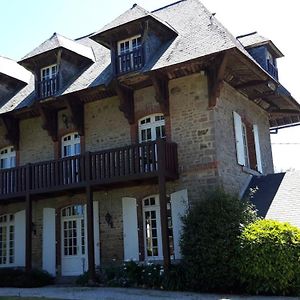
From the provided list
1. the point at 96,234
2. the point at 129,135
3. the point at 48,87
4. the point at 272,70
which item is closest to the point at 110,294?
the point at 96,234

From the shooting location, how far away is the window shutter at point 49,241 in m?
Result: 16.0

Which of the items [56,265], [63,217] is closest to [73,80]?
[63,217]

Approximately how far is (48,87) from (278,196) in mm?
8476

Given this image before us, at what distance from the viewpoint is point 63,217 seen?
16453mm

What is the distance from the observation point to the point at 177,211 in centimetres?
1398

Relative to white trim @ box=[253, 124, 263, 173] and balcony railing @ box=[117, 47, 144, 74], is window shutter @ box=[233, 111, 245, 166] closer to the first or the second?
white trim @ box=[253, 124, 263, 173]

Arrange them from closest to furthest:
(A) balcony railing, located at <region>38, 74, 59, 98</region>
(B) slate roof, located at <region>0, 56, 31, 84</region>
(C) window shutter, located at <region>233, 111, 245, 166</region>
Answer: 1. (C) window shutter, located at <region>233, 111, 245, 166</region>
2. (A) balcony railing, located at <region>38, 74, 59, 98</region>
3. (B) slate roof, located at <region>0, 56, 31, 84</region>

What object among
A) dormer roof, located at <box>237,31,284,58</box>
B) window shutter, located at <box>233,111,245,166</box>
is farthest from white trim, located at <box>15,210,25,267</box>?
dormer roof, located at <box>237,31,284,58</box>

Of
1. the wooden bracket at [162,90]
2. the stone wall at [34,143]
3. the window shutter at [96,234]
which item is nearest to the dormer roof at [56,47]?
the stone wall at [34,143]

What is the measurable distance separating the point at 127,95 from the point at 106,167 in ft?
8.81

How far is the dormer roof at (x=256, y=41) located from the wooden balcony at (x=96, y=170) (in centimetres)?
541

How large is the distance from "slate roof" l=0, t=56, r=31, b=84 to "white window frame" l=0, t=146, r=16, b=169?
2836 millimetres

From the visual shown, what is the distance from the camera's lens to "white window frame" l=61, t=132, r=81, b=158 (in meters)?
16.7

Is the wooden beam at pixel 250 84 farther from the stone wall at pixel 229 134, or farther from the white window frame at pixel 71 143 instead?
the white window frame at pixel 71 143
